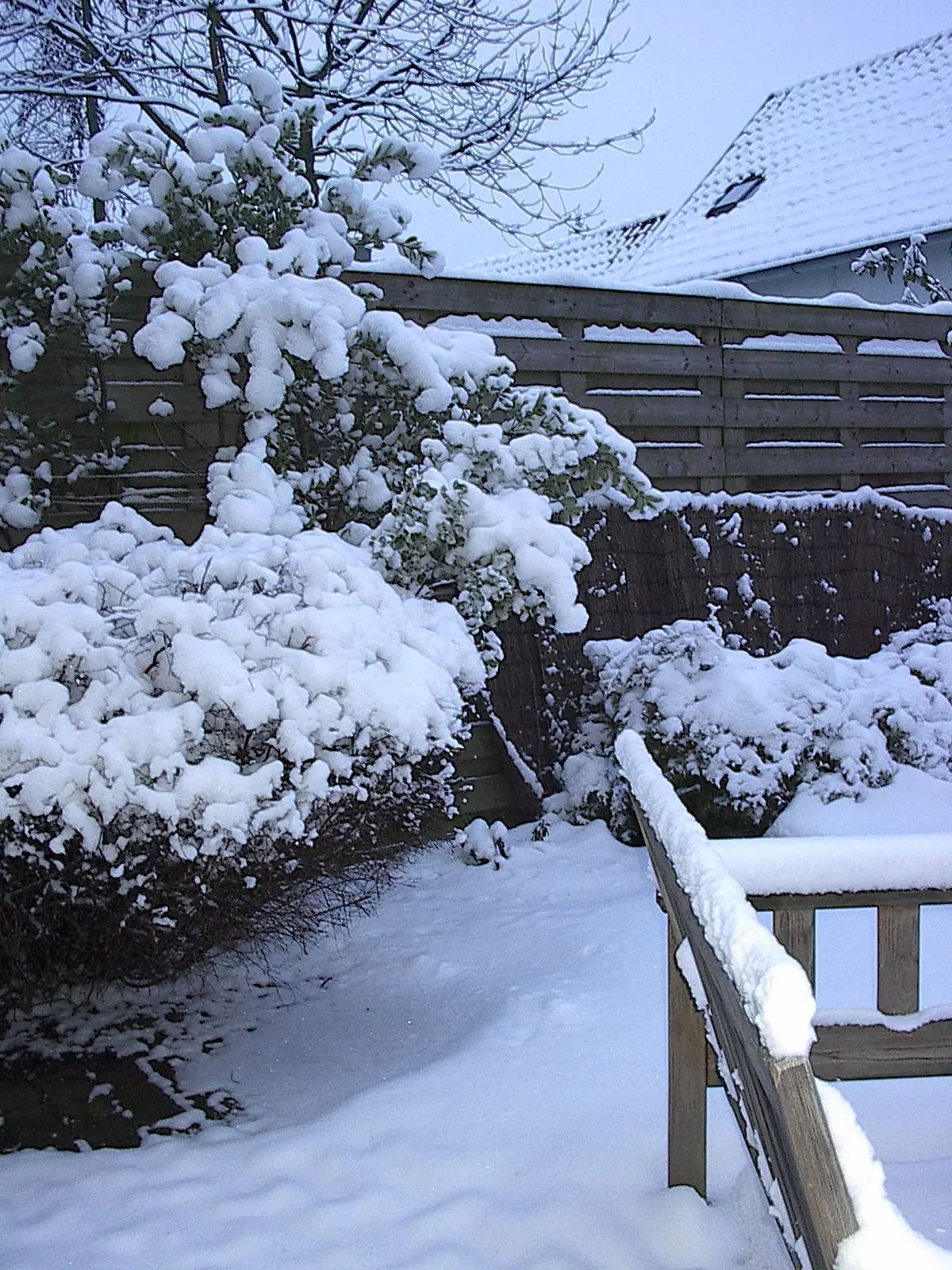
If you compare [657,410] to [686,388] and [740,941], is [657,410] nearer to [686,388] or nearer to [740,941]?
[686,388]

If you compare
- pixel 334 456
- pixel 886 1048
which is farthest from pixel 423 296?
pixel 886 1048

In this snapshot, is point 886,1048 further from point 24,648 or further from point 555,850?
point 555,850

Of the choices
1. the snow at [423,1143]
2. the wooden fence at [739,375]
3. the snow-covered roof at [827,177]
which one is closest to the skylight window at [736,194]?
the snow-covered roof at [827,177]

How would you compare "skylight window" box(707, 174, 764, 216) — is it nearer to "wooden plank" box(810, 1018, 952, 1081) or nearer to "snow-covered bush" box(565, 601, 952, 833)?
"snow-covered bush" box(565, 601, 952, 833)

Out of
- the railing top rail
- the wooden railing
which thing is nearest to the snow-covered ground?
the wooden railing

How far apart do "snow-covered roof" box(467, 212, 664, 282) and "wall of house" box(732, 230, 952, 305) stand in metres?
3.70

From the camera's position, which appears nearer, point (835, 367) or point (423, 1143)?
point (423, 1143)

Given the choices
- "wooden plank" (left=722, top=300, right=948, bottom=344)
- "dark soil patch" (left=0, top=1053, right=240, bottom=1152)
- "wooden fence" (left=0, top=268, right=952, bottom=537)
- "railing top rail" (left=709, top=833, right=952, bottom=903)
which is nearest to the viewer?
"railing top rail" (left=709, top=833, right=952, bottom=903)

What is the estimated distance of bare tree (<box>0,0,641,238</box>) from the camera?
7.25 metres

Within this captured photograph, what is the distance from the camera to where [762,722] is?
4.82 metres

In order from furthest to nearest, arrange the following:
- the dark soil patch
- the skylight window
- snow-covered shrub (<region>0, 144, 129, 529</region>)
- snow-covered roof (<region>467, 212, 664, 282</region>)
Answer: snow-covered roof (<region>467, 212, 664, 282</region>), the skylight window, snow-covered shrub (<region>0, 144, 129, 529</region>), the dark soil patch

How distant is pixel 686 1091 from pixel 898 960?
49 cm

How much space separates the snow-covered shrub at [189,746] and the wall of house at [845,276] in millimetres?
10629

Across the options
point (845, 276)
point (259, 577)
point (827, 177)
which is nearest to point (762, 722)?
point (259, 577)
